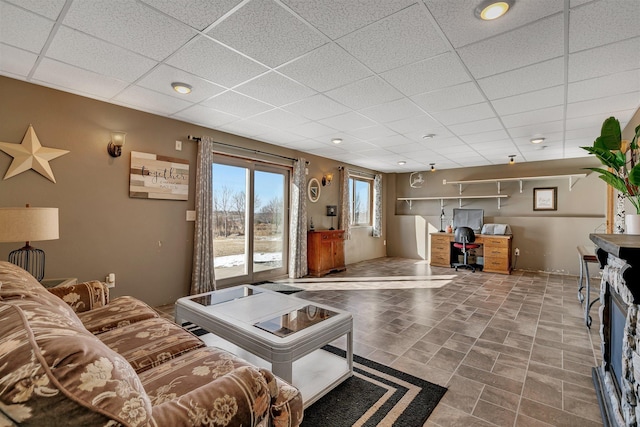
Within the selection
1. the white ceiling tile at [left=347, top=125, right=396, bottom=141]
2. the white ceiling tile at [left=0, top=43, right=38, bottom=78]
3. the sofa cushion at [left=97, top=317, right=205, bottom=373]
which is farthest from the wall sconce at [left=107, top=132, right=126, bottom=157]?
the white ceiling tile at [left=347, top=125, right=396, bottom=141]

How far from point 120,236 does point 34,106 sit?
1.50m

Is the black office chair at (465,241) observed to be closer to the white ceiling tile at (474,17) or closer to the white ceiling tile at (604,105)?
the white ceiling tile at (604,105)

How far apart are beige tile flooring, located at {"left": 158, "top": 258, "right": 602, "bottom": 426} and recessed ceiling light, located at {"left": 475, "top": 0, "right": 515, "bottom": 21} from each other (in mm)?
2415

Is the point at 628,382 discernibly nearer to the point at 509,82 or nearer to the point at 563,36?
the point at 563,36

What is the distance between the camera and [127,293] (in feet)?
11.4

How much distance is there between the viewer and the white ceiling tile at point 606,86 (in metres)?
2.47

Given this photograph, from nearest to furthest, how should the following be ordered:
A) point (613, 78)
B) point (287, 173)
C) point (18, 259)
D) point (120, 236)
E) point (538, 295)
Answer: point (613, 78) → point (18, 259) → point (120, 236) → point (538, 295) → point (287, 173)

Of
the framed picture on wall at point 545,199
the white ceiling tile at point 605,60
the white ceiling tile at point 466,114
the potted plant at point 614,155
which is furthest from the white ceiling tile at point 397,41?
the framed picture on wall at point 545,199

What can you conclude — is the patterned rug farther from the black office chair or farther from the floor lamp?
the black office chair

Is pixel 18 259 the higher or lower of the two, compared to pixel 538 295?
higher

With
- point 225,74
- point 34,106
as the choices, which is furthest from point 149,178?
point 225,74

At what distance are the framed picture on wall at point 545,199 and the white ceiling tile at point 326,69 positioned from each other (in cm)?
585

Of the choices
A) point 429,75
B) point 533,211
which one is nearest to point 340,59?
point 429,75

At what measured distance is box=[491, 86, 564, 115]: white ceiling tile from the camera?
9.33 feet
